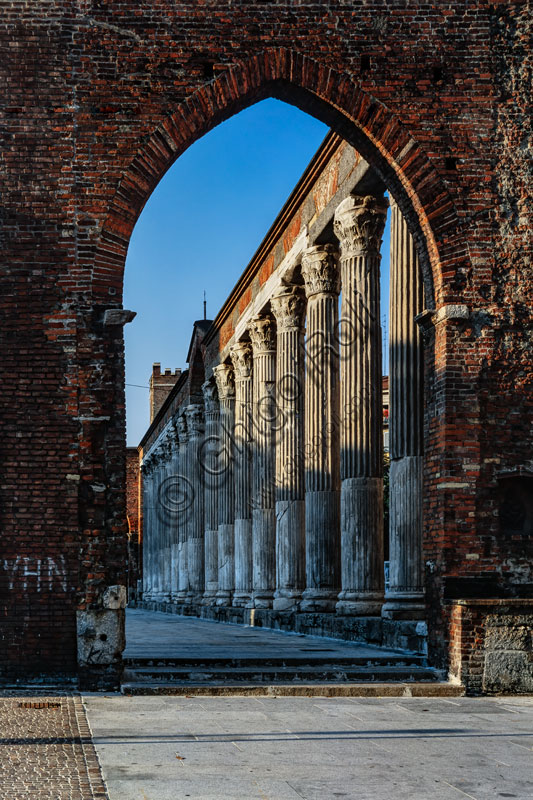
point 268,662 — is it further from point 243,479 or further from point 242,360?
point 242,360

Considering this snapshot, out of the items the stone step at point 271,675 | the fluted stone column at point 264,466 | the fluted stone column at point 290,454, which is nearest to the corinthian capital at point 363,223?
the fluted stone column at point 290,454

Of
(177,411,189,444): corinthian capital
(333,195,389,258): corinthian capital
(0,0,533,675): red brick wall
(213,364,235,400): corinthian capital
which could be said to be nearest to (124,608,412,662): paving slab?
(0,0,533,675): red brick wall

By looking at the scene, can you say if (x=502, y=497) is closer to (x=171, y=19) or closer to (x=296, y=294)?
(x=171, y=19)

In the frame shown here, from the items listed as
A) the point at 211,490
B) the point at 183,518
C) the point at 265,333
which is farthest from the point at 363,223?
the point at 183,518

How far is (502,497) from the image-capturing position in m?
13.2

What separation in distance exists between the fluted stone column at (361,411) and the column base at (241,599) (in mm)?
13226

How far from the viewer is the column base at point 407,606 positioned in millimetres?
16797

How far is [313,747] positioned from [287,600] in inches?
677

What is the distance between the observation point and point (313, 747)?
872 centimetres

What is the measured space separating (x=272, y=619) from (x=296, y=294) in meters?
7.10

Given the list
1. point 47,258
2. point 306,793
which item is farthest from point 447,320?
point 306,793

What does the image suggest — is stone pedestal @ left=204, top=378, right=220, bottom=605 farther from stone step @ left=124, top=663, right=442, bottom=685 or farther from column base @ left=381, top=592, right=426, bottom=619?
stone step @ left=124, top=663, right=442, bottom=685

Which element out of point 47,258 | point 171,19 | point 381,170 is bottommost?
point 47,258

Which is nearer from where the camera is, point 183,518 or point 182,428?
point 183,518
